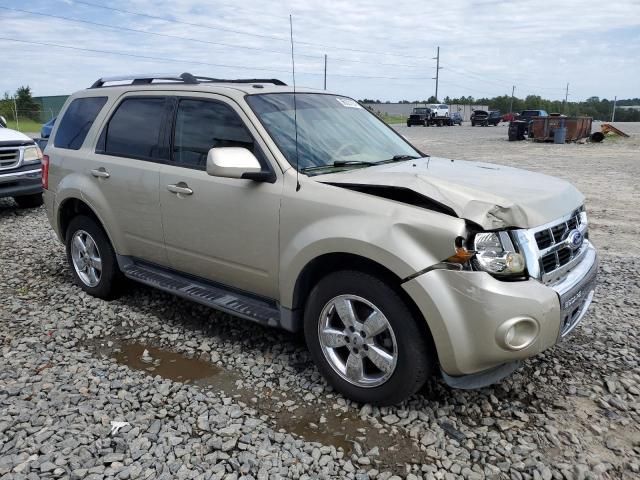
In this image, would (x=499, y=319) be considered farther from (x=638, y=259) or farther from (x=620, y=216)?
(x=620, y=216)

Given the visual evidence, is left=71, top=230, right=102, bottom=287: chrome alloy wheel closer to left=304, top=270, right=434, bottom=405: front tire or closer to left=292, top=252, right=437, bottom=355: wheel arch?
left=292, top=252, right=437, bottom=355: wheel arch

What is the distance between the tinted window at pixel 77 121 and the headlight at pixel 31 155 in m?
4.71

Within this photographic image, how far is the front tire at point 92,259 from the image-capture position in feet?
16.3

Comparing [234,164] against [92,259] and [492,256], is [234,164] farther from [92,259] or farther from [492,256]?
[92,259]

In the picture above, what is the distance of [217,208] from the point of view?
12.6 ft

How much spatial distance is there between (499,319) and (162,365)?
A: 7.90 feet

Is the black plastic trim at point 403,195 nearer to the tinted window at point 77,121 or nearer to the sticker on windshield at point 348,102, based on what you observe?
the sticker on windshield at point 348,102

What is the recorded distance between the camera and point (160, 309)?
4.98 meters

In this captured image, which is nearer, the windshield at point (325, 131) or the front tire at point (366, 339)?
the front tire at point (366, 339)

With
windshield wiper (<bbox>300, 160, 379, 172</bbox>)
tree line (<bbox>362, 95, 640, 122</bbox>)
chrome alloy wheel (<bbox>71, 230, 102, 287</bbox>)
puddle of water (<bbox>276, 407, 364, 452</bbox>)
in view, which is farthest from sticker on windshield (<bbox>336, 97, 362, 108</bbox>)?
tree line (<bbox>362, 95, 640, 122</bbox>)

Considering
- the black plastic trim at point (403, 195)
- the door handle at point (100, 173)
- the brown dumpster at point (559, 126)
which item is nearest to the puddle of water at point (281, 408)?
the black plastic trim at point (403, 195)

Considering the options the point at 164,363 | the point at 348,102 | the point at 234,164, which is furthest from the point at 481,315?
the point at 348,102

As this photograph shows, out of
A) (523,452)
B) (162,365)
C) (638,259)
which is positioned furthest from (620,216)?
(162,365)

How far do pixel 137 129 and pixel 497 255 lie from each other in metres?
3.17
